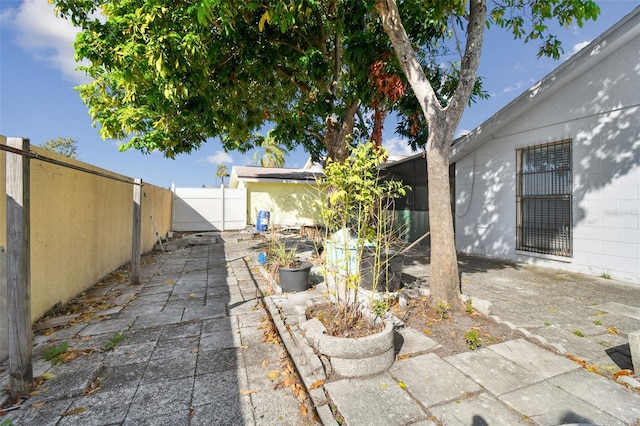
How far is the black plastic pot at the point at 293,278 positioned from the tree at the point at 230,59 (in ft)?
6.63

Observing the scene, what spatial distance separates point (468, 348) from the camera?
2613mm

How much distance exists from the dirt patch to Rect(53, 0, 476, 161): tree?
2227 mm

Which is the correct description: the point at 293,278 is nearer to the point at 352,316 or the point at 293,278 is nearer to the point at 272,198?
the point at 352,316

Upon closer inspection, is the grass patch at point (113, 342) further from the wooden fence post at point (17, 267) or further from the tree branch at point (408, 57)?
the tree branch at point (408, 57)

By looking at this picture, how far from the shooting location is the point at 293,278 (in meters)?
4.32

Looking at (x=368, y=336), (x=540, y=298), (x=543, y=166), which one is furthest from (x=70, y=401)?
(x=543, y=166)

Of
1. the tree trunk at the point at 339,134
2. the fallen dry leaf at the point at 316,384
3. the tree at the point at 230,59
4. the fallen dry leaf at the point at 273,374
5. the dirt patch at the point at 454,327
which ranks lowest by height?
the fallen dry leaf at the point at 273,374

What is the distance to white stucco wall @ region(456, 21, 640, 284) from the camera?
483 centimetres

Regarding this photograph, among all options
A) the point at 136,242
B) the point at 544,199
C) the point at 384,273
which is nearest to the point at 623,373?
the point at 384,273

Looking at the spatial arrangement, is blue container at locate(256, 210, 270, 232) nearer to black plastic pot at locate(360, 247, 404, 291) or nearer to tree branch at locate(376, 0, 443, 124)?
black plastic pot at locate(360, 247, 404, 291)

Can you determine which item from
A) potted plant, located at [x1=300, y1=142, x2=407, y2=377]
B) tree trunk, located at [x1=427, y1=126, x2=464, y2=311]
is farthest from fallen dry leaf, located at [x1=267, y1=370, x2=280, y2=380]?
tree trunk, located at [x1=427, y1=126, x2=464, y2=311]

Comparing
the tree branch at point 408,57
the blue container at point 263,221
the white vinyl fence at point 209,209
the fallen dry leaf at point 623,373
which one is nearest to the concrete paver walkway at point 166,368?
the fallen dry leaf at point 623,373

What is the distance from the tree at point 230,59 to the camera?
3688mm

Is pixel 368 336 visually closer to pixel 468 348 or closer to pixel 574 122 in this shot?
pixel 468 348
